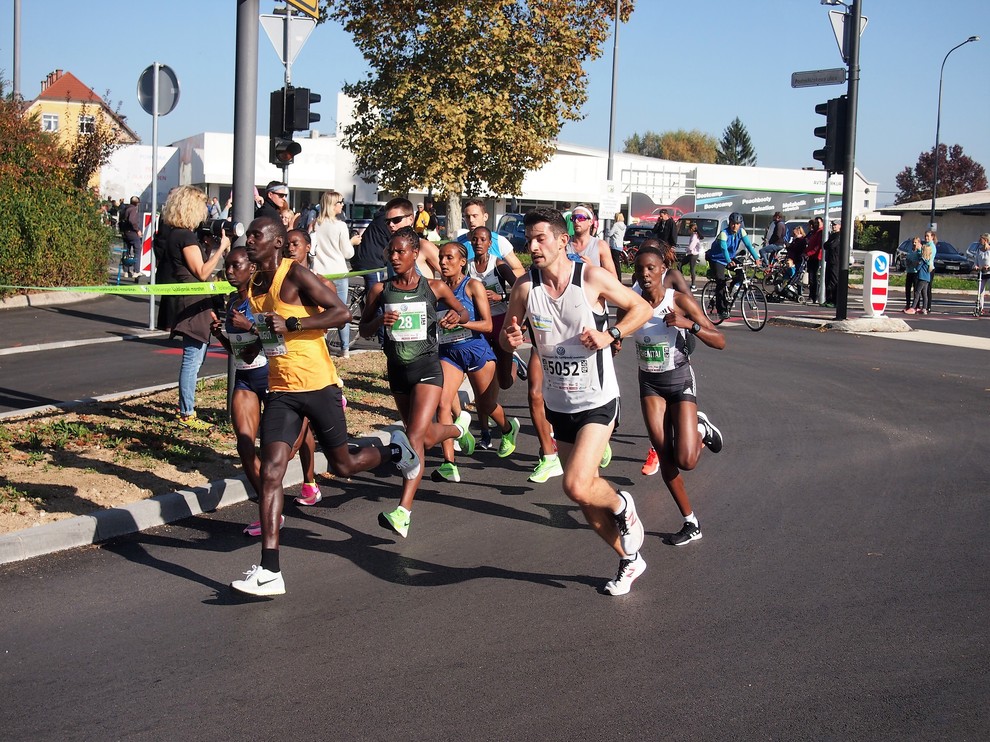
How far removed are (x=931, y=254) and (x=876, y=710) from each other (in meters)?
21.7

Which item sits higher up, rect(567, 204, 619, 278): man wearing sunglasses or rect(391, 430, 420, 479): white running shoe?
rect(567, 204, 619, 278): man wearing sunglasses

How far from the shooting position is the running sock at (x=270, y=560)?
18.2ft

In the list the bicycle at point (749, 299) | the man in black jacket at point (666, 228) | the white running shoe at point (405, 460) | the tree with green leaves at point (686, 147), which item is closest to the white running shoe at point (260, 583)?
the white running shoe at point (405, 460)

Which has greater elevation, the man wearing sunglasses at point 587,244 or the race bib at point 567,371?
the man wearing sunglasses at point 587,244

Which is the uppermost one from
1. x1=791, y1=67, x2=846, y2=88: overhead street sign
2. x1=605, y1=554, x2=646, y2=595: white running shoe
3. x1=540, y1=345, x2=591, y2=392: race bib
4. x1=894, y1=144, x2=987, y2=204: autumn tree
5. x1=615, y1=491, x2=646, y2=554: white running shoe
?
x1=894, y1=144, x2=987, y2=204: autumn tree

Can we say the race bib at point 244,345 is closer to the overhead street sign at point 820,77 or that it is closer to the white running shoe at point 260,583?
the white running shoe at point 260,583

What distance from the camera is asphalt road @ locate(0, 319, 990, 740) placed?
13.8ft

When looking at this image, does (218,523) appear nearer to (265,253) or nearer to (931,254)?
(265,253)

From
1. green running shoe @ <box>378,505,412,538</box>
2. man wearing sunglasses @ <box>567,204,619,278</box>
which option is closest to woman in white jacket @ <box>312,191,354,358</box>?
man wearing sunglasses @ <box>567,204,619,278</box>

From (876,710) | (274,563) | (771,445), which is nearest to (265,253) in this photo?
(274,563)

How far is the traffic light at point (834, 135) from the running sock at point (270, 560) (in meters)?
15.2

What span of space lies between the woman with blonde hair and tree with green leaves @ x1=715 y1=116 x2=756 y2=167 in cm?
13797

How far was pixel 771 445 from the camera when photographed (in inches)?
381

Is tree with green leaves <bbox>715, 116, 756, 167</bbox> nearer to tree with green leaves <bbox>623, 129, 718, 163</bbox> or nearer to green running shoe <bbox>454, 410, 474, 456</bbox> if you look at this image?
tree with green leaves <bbox>623, 129, 718, 163</bbox>
